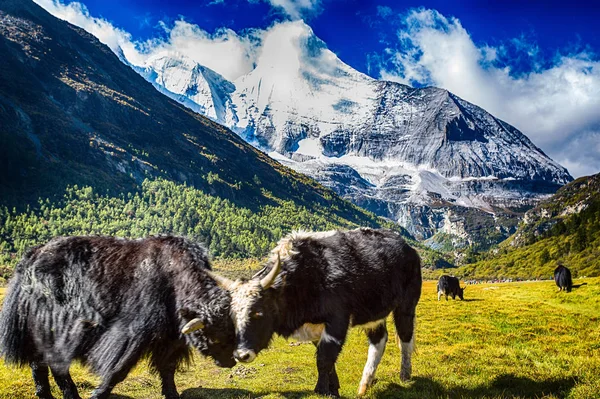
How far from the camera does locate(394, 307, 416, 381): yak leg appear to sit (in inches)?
418

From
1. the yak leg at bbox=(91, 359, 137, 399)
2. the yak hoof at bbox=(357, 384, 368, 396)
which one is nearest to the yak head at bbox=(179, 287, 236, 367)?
the yak leg at bbox=(91, 359, 137, 399)

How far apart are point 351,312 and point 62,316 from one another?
581cm

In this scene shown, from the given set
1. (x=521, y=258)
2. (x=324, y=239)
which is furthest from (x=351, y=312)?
(x=521, y=258)

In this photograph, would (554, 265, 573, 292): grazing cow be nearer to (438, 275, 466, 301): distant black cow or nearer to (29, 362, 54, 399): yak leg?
(438, 275, 466, 301): distant black cow

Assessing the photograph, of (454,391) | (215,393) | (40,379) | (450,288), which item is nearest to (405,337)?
(454,391)

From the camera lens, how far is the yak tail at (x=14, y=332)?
8.11 meters

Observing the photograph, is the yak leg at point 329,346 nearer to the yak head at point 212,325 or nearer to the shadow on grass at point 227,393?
the shadow on grass at point 227,393

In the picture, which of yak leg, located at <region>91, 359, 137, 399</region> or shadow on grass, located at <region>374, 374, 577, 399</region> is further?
shadow on grass, located at <region>374, 374, 577, 399</region>

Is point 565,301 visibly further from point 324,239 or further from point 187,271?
point 187,271

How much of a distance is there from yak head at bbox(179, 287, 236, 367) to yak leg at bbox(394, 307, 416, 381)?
186 inches

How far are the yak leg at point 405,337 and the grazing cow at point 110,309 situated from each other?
465cm

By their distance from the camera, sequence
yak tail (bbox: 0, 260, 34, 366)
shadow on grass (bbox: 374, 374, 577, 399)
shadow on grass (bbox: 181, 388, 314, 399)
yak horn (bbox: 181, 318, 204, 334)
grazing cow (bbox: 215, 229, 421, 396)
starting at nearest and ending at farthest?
yak horn (bbox: 181, 318, 204, 334) → grazing cow (bbox: 215, 229, 421, 396) → yak tail (bbox: 0, 260, 34, 366) → shadow on grass (bbox: 374, 374, 577, 399) → shadow on grass (bbox: 181, 388, 314, 399)

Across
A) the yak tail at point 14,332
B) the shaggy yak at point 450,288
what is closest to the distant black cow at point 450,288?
the shaggy yak at point 450,288

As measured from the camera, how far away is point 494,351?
13.4 m
